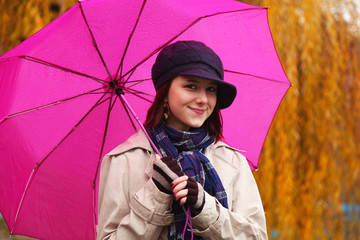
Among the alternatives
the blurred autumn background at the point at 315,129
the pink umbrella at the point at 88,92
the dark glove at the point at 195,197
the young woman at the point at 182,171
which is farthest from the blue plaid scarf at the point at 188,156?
the blurred autumn background at the point at 315,129

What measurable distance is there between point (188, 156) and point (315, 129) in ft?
10.0

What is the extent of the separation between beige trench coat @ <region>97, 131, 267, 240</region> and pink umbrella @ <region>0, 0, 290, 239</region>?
29 cm

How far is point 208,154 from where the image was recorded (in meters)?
1.99

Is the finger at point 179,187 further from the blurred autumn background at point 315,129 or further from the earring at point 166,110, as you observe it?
the blurred autumn background at point 315,129

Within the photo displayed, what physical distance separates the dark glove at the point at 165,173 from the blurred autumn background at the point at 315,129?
287 centimetres

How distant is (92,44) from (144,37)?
0.21 metres

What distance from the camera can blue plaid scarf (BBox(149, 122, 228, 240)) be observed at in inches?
72.8

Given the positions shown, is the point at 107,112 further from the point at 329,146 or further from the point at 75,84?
the point at 329,146

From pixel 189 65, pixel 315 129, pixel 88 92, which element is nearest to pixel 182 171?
pixel 189 65

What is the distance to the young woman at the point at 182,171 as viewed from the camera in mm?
1755

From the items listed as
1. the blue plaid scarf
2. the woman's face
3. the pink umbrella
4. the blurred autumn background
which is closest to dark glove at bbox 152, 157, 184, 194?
the blue plaid scarf

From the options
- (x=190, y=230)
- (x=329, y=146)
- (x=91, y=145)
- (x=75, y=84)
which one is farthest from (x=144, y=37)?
(x=329, y=146)

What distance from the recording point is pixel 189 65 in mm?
1861

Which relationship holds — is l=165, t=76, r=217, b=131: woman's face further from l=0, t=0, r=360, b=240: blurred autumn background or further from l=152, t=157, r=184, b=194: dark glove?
l=0, t=0, r=360, b=240: blurred autumn background
